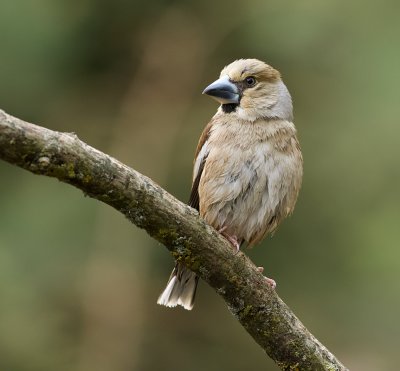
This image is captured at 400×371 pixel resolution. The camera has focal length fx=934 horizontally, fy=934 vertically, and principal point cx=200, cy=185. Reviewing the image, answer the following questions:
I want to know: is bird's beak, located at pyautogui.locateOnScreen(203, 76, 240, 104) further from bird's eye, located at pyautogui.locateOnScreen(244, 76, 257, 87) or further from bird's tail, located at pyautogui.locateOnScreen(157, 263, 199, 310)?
bird's tail, located at pyautogui.locateOnScreen(157, 263, 199, 310)

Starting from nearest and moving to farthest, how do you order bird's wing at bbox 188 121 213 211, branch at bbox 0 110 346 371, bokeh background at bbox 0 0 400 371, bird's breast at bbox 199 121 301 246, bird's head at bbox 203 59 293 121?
1. branch at bbox 0 110 346 371
2. bird's breast at bbox 199 121 301 246
3. bird's wing at bbox 188 121 213 211
4. bird's head at bbox 203 59 293 121
5. bokeh background at bbox 0 0 400 371

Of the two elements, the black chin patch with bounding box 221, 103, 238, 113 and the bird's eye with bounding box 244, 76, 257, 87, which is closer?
the black chin patch with bounding box 221, 103, 238, 113

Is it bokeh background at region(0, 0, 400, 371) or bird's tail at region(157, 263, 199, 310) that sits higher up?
bokeh background at region(0, 0, 400, 371)

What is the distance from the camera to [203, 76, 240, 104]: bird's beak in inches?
219

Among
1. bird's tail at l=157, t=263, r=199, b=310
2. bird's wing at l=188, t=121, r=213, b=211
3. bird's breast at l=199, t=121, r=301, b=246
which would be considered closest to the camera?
bird's breast at l=199, t=121, r=301, b=246

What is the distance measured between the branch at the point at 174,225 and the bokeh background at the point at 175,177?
11.9 feet

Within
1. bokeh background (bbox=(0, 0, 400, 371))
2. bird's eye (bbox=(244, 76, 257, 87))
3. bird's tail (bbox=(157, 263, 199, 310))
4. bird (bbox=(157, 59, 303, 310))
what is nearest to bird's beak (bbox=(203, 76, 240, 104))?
bird (bbox=(157, 59, 303, 310))

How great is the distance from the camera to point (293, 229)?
29.3 ft

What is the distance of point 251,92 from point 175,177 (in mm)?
2768

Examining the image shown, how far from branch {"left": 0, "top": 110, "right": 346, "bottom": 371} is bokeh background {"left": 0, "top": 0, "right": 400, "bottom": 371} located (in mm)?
3636

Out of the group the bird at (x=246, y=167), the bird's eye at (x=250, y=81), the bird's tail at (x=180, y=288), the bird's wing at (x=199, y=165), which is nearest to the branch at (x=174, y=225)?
the bird at (x=246, y=167)

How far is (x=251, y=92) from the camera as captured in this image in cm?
566

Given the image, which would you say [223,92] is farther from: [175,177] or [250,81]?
[175,177]

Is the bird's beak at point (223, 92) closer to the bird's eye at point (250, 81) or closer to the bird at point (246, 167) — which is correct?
the bird at point (246, 167)
